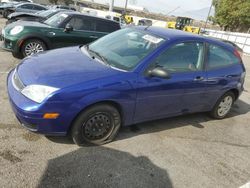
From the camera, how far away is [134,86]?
12.4 ft

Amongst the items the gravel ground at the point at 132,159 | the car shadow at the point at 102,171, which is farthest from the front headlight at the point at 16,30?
the car shadow at the point at 102,171

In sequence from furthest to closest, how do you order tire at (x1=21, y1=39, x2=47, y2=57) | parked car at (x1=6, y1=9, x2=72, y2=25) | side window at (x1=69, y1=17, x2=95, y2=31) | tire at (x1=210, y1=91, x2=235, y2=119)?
parked car at (x1=6, y1=9, x2=72, y2=25), side window at (x1=69, y1=17, x2=95, y2=31), tire at (x1=21, y1=39, x2=47, y2=57), tire at (x1=210, y1=91, x2=235, y2=119)

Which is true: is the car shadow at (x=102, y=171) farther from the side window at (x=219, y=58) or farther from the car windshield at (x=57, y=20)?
the car windshield at (x=57, y=20)

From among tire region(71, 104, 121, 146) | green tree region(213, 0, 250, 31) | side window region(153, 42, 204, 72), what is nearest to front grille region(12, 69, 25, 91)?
Answer: tire region(71, 104, 121, 146)

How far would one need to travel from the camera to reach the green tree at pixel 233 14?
4372 centimetres

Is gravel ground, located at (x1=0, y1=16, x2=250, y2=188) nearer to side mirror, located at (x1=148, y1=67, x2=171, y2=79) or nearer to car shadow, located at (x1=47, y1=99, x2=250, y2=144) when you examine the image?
car shadow, located at (x1=47, y1=99, x2=250, y2=144)

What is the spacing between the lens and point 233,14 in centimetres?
4544

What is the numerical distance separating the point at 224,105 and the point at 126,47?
2.52 m

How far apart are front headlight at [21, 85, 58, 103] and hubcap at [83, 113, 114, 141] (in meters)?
0.66

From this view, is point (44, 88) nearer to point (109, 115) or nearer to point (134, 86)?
point (109, 115)

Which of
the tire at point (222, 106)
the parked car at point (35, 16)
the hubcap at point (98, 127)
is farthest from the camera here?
the parked car at point (35, 16)

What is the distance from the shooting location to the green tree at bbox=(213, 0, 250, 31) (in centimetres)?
4372

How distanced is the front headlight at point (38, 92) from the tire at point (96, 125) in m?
0.51

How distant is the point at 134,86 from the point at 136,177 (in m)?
1.21
